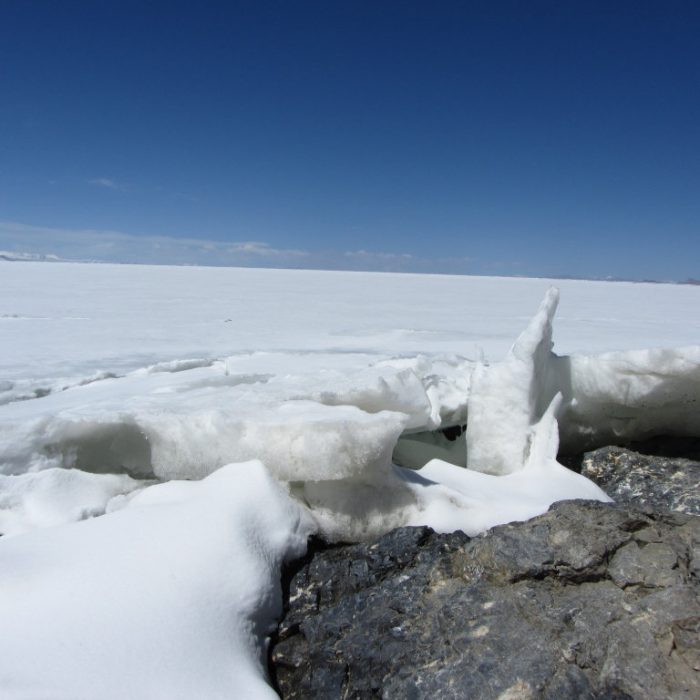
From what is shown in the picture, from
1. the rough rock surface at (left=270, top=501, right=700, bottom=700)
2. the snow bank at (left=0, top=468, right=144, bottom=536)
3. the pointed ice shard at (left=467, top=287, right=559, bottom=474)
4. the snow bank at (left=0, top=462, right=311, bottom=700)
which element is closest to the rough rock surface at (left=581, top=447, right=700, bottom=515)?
the pointed ice shard at (left=467, top=287, right=559, bottom=474)

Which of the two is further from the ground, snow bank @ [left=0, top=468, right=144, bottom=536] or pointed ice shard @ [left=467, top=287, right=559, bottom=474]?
pointed ice shard @ [left=467, top=287, right=559, bottom=474]

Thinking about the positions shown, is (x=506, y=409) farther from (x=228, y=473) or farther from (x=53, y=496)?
(x=53, y=496)

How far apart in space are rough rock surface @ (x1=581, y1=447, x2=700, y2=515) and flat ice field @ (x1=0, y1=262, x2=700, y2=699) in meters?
0.26

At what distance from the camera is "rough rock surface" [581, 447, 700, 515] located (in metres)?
2.66

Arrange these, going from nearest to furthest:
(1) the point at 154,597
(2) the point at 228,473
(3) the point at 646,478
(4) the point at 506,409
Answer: (1) the point at 154,597
(2) the point at 228,473
(3) the point at 646,478
(4) the point at 506,409

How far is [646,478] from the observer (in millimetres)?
2844

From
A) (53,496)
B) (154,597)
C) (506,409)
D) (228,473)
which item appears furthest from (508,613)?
(53,496)

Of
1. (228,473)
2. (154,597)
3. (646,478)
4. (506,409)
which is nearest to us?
(154,597)

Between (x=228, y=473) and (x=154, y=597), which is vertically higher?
(x=228, y=473)

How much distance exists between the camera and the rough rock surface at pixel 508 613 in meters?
1.42

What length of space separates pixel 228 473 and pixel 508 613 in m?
Answer: 1.12

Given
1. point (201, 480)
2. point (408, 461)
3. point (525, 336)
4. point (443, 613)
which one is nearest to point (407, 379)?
point (408, 461)

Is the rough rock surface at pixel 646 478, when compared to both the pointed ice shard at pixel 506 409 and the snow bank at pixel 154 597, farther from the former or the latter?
the snow bank at pixel 154 597

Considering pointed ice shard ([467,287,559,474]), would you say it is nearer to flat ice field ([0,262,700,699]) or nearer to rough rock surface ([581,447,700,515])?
flat ice field ([0,262,700,699])
